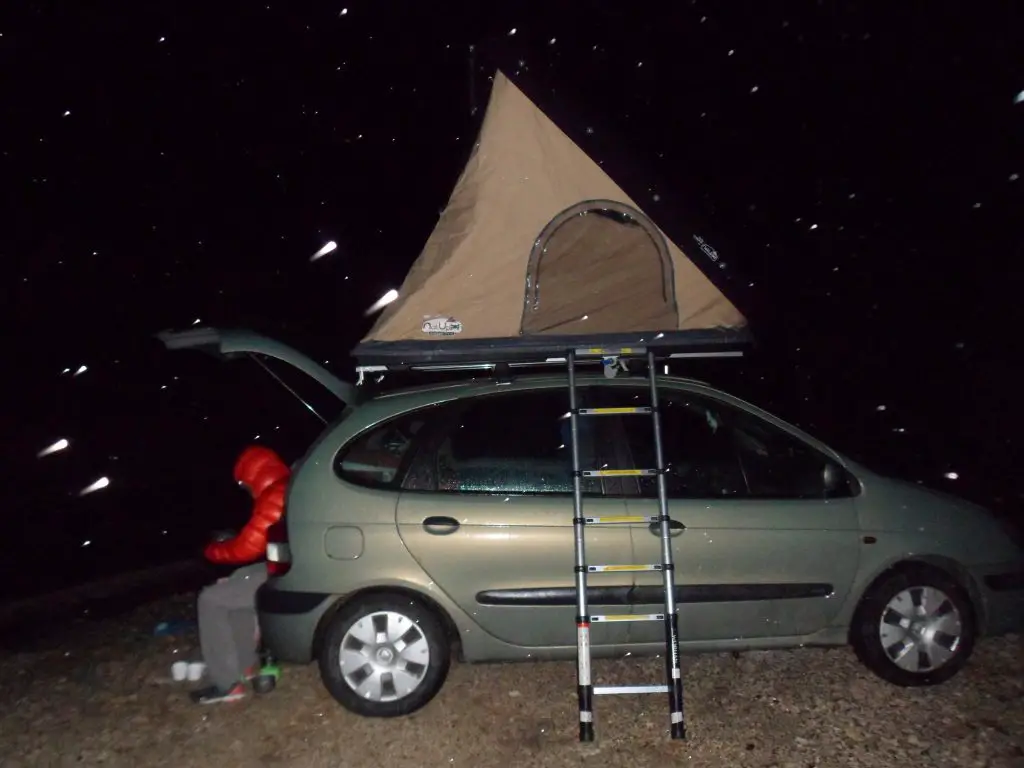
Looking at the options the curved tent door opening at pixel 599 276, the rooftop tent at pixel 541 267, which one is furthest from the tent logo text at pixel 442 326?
the curved tent door opening at pixel 599 276

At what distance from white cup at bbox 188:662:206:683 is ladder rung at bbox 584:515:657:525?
2.62 m

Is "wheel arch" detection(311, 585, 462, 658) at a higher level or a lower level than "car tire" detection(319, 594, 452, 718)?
higher

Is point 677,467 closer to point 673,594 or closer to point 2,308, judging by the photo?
point 673,594

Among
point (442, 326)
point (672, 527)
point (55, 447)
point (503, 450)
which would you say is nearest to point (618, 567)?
point (672, 527)

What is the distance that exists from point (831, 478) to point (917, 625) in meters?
0.92

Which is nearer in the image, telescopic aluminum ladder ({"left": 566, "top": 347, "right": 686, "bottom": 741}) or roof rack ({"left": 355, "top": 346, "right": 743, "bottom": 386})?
telescopic aluminum ladder ({"left": 566, "top": 347, "right": 686, "bottom": 741})

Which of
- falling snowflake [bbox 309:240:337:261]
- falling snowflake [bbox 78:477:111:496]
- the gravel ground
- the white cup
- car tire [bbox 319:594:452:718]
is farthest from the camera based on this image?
falling snowflake [bbox 309:240:337:261]

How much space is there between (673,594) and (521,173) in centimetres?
233

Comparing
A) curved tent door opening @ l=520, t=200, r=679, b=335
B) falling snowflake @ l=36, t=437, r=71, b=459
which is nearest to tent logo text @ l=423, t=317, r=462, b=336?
curved tent door opening @ l=520, t=200, r=679, b=335

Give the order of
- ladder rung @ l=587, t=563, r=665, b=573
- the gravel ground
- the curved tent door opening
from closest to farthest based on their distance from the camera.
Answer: the gravel ground < ladder rung @ l=587, t=563, r=665, b=573 < the curved tent door opening

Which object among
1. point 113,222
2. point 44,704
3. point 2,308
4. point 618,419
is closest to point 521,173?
point 618,419

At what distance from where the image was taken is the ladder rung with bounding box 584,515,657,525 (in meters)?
5.06

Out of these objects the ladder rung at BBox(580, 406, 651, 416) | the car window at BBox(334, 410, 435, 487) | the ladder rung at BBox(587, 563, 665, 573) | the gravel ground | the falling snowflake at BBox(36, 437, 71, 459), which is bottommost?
the gravel ground

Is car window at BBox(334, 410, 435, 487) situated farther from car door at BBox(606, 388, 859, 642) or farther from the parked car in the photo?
car door at BBox(606, 388, 859, 642)
